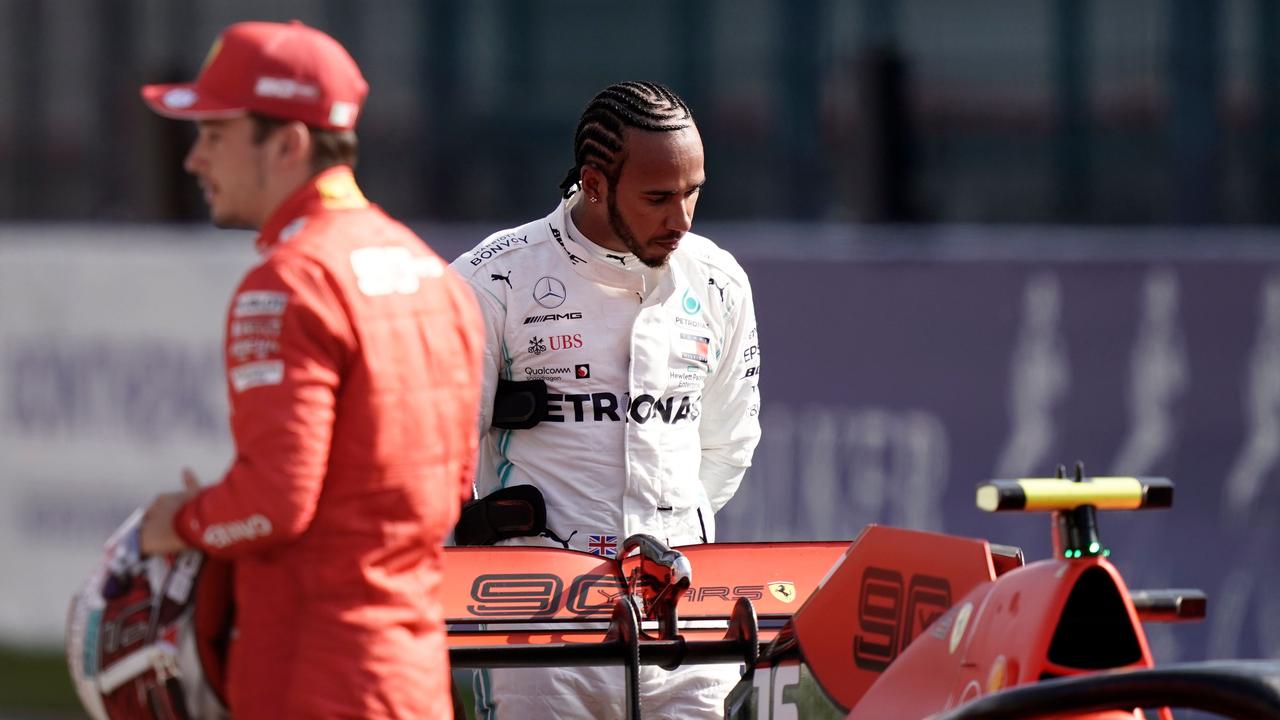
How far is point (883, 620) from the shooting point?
3.78 meters

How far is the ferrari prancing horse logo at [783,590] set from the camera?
14.4ft

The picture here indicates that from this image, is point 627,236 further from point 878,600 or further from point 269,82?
point 269,82

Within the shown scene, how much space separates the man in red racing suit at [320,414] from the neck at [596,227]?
1.26 metres

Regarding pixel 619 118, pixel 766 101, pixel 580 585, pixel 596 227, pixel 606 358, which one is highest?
pixel 619 118

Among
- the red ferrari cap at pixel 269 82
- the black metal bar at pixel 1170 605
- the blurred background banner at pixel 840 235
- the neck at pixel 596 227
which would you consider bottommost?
the blurred background banner at pixel 840 235

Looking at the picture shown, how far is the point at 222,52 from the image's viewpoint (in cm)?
309

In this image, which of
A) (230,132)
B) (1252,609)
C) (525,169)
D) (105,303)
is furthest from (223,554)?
(525,169)

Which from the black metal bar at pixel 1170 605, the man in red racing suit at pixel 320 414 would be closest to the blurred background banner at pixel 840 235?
the black metal bar at pixel 1170 605

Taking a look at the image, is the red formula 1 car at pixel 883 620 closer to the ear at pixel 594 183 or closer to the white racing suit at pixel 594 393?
the white racing suit at pixel 594 393

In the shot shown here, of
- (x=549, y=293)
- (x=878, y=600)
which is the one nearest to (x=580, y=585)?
(x=549, y=293)

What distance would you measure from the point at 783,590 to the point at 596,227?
83 cm

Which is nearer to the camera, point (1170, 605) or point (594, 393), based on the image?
point (1170, 605)

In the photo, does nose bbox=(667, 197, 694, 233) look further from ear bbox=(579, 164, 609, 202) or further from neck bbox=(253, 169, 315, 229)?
neck bbox=(253, 169, 315, 229)

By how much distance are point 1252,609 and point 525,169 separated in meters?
7.22
